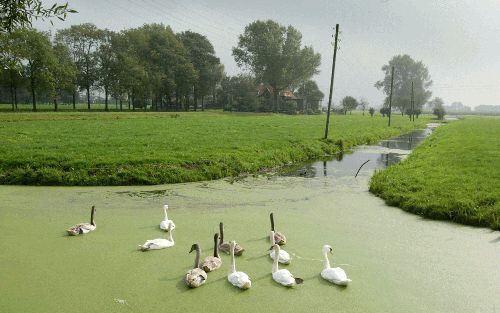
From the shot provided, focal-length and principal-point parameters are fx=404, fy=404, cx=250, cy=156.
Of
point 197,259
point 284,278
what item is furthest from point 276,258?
point 197,259

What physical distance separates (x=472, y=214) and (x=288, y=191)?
7404mm

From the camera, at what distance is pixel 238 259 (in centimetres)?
973

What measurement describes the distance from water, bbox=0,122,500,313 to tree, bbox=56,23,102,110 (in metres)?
66.1

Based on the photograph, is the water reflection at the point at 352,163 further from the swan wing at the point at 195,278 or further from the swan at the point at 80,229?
the swan wing at the point at 195,278

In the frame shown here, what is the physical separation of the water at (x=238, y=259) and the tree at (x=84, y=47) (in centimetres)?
6609

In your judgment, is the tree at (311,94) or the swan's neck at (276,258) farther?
the tree at (311,94)

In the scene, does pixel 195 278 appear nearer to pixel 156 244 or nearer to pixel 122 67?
pixel 156 244

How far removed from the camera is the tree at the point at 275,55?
93938mm

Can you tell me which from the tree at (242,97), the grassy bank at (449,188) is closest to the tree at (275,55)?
the tree at (242,97)

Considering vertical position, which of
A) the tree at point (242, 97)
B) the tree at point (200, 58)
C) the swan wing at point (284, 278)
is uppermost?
the tree at point (200, 58)

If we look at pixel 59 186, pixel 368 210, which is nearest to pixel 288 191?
pixel 368 210

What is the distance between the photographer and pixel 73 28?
7856 centimetres

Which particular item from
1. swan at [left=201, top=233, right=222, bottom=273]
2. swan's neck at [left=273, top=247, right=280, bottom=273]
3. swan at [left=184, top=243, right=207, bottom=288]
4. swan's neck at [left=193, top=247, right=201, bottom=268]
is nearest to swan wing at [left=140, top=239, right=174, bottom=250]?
swan at [left=201, top=233, right=222, bottom=273]

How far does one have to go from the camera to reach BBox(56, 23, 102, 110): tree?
77.6 meters
